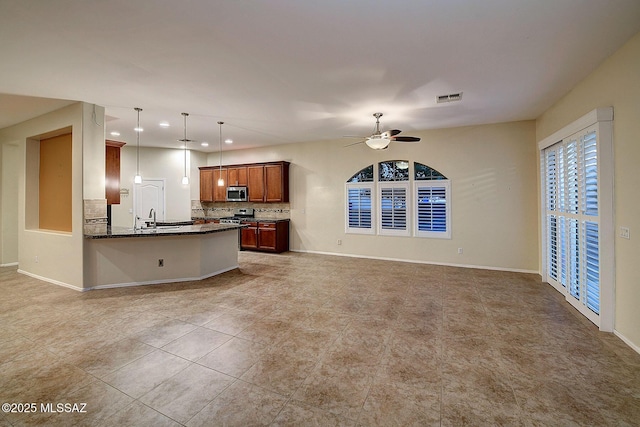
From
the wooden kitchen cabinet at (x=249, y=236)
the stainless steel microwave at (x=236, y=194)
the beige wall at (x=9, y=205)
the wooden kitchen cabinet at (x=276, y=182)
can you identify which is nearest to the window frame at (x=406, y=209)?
the wooden kitchen cabinet at (x=276, y=182)

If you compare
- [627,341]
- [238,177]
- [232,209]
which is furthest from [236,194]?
[627,341]

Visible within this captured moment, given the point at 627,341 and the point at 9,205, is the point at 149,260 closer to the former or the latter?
the point at 9,205

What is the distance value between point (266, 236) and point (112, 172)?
353 cm

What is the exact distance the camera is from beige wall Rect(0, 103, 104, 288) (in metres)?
4.26

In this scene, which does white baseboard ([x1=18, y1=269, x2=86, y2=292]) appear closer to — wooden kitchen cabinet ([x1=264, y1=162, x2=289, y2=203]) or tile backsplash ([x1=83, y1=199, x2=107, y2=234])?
tile backsplash ([x1=83, y1=199, x2=107, y2=234])

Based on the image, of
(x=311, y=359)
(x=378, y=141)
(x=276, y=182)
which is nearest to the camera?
(x=311, y=359)

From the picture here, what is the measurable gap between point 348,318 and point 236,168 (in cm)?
597

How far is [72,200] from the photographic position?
175 inches

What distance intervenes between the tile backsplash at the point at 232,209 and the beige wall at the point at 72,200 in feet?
12.3

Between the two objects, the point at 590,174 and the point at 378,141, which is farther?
the point at 378,141

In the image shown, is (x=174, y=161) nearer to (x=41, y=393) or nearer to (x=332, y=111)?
(x=332, y=111)

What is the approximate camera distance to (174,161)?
809 centimetres

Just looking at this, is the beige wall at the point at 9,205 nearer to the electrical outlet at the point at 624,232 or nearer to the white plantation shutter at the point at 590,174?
the white plantation shutter at the point at 590,174

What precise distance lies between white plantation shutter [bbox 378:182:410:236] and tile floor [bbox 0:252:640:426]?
86.9 inches
